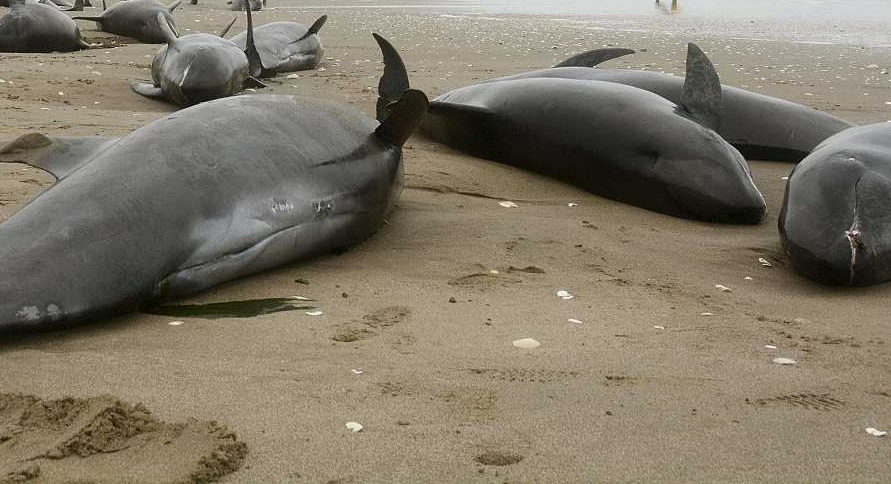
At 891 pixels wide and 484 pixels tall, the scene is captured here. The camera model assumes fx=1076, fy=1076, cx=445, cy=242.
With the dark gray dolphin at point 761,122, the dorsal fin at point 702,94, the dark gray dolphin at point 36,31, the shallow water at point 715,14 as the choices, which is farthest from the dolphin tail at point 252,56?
the shallow water at point 715,14

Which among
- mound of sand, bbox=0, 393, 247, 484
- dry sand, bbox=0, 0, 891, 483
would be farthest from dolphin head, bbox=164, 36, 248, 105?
mound of sand, bbox=0, 393, 247, 484

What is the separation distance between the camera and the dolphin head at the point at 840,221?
443 centimetres

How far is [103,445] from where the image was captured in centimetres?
255

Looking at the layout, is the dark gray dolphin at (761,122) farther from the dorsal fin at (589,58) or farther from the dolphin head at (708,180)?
the dolphin head at (708,180)

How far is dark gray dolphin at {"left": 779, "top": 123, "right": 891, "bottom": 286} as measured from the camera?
4.44 meters

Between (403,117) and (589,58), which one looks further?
(589,58)

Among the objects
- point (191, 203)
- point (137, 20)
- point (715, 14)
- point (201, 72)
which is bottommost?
point (715, 14)

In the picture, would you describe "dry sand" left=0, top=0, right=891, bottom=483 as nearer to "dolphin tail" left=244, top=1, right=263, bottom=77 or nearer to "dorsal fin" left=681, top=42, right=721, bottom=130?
"dorsal fin" left=681, top=42, right=721, bottom=130

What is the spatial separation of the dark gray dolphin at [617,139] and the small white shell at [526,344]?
250 cm

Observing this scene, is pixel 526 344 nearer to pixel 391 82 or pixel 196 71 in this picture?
pixel 391 82

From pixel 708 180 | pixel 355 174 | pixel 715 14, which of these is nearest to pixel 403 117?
pixel 355 174

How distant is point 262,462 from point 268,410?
11.8 inches

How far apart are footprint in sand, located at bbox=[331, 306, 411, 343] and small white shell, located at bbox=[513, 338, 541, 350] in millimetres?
434

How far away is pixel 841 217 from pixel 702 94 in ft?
6.97
